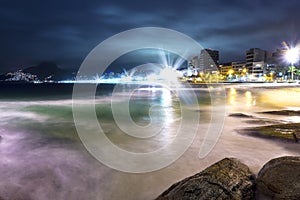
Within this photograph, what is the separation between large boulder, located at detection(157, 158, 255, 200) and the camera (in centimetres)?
454

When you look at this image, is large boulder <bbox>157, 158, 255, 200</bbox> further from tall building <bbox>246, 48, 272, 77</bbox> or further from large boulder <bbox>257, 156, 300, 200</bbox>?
tall building <bbox>246, 48, 272, 77</bbox>

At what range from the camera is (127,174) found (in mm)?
7371

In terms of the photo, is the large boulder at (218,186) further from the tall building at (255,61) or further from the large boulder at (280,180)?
the tall building at (255,61)

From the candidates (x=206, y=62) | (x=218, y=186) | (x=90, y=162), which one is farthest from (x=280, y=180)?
(x=206, y=62)

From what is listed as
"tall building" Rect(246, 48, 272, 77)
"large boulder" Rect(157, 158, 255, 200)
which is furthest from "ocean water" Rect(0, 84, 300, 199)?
"tall building" Rect(246, 48, 272, 77)

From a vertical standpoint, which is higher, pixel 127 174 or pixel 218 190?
pixel 218 190

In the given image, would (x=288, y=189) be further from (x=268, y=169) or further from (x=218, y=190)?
(x=218, y=190)

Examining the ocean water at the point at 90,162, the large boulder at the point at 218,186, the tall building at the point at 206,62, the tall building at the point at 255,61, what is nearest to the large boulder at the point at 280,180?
the large boulder at the point at 218,186

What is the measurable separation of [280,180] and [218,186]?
1132 millimetres

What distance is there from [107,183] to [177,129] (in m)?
7.47

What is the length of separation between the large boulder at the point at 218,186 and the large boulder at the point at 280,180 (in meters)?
0.25

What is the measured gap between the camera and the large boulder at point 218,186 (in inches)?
179

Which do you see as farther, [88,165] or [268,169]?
[88,165]

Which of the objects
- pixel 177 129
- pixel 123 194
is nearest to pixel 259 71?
pixel 177 129
